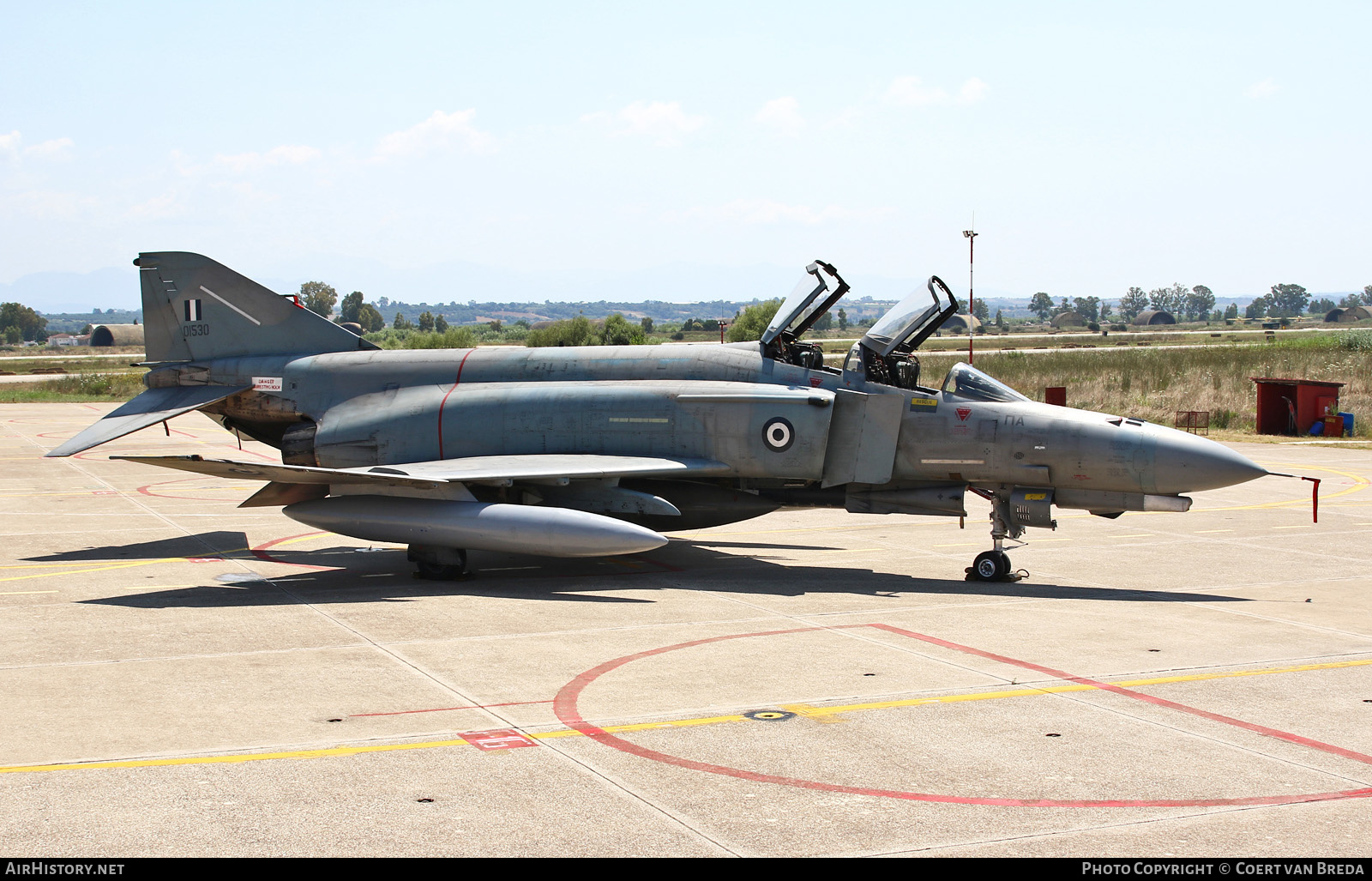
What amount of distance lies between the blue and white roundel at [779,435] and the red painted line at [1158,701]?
13.2ft

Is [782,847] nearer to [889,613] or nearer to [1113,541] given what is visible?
[889,613]

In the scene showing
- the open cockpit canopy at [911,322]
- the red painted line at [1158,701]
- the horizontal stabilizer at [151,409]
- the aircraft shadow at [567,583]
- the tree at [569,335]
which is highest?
the tree at [569,335]

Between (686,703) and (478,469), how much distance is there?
6.92 m

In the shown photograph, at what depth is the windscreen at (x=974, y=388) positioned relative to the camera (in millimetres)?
15336

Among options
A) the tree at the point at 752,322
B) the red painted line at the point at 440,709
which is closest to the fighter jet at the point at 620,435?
the red painted line at the point at 440,709

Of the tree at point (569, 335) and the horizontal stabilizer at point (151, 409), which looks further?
the tree at point (569, 335)

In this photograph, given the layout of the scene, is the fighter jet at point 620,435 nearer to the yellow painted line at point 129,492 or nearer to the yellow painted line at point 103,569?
the yellow painted line at point 103,569

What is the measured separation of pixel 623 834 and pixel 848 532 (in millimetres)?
13912

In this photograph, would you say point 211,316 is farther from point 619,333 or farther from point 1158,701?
point 619,333

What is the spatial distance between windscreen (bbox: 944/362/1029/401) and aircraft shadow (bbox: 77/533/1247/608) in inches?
95.8

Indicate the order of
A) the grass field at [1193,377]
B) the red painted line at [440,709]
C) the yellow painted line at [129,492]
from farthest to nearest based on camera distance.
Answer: the grass field at [1193,377] < the yellow painted line at [129,492] < the red painted line at [440,709]

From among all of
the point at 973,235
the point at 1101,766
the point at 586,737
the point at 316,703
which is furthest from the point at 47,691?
the point at 973,235

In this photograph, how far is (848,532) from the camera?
19922mm

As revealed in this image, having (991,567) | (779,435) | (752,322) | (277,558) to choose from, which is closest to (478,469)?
(277,558)
